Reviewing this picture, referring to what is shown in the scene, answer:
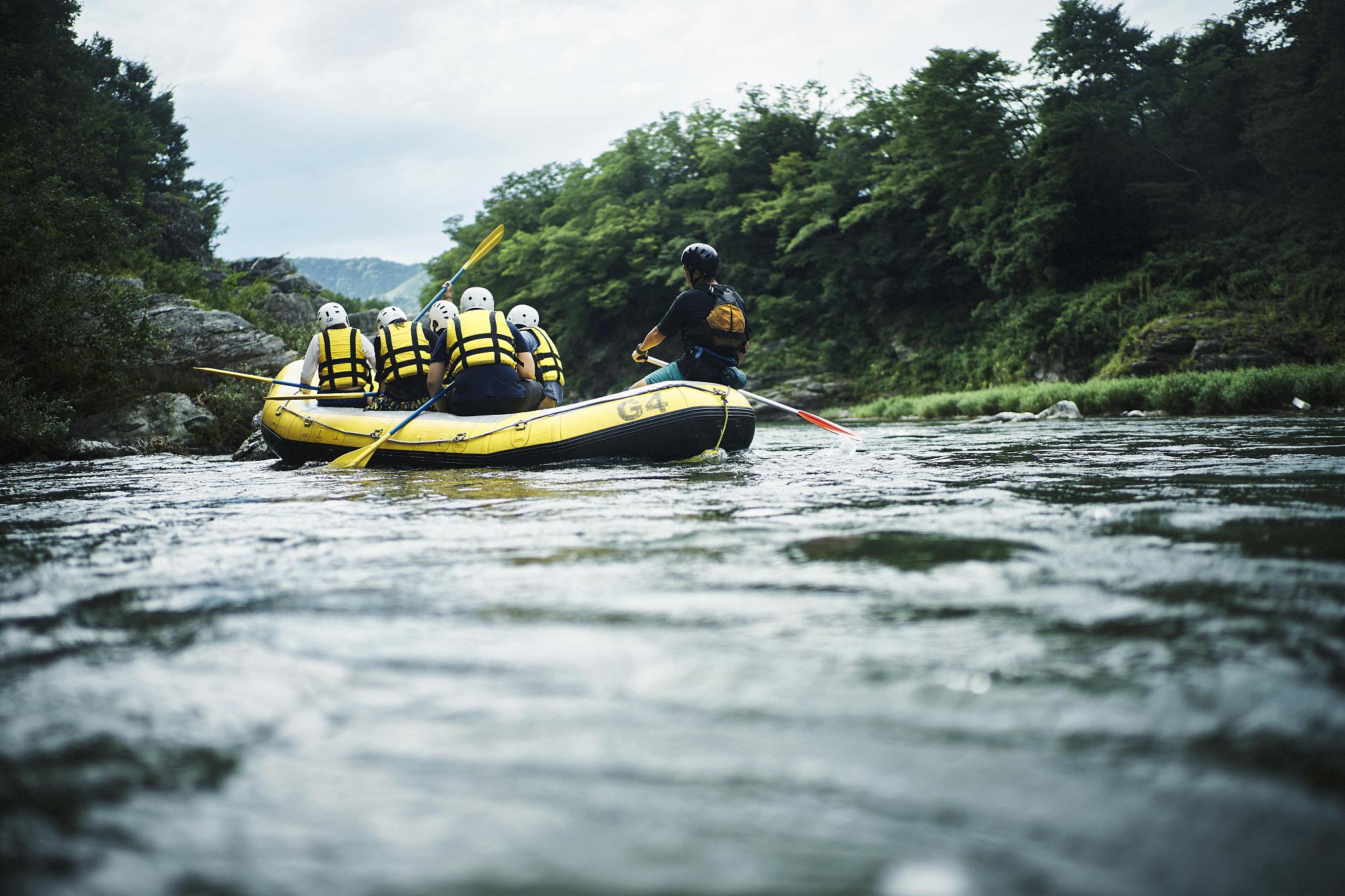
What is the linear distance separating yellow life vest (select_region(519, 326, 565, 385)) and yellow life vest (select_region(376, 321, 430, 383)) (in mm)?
1038

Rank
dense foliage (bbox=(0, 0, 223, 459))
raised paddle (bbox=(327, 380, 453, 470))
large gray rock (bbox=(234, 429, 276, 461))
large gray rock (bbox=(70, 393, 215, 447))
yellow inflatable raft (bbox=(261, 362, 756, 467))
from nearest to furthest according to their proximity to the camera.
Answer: yellow inflatable raft (bbox=(261, 362, 756, 467))
raised paddle (bbox=(327, 380, 453, 470))
dense foliage (bbox=(0, 0, 223, 459))
large gray rock (bbox=(234, 429, 276, 461))
large gray rock (bbox=(70, 393, 215, 447))

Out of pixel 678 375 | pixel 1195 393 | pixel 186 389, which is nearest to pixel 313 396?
pixel 678 375

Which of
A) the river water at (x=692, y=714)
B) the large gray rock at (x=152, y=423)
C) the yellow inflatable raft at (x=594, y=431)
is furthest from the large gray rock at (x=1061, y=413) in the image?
the large gray rock at (x=152, y=423)

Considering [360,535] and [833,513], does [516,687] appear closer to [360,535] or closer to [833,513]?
[360,535]

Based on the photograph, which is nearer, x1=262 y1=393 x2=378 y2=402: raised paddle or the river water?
the river water

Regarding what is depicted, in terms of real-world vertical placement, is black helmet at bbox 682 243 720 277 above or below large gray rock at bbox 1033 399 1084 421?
above

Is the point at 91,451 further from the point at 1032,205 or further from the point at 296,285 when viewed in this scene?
the point at 1032,205

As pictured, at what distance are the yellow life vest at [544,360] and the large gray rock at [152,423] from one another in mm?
6499

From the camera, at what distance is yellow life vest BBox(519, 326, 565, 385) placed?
8898 mm

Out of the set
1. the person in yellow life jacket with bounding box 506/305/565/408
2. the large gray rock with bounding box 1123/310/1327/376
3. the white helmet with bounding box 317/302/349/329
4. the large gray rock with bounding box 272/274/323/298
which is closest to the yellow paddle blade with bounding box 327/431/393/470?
the person in yellow life jacket with bounding box 506/305/565/408

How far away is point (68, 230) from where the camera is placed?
1300 centimetres

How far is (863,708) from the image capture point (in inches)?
50.3

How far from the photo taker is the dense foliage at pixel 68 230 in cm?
1001

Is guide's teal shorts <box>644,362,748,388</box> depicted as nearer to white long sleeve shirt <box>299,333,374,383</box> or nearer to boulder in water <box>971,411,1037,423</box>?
white long sleeve shirt <box>299,333,374,383</box>
